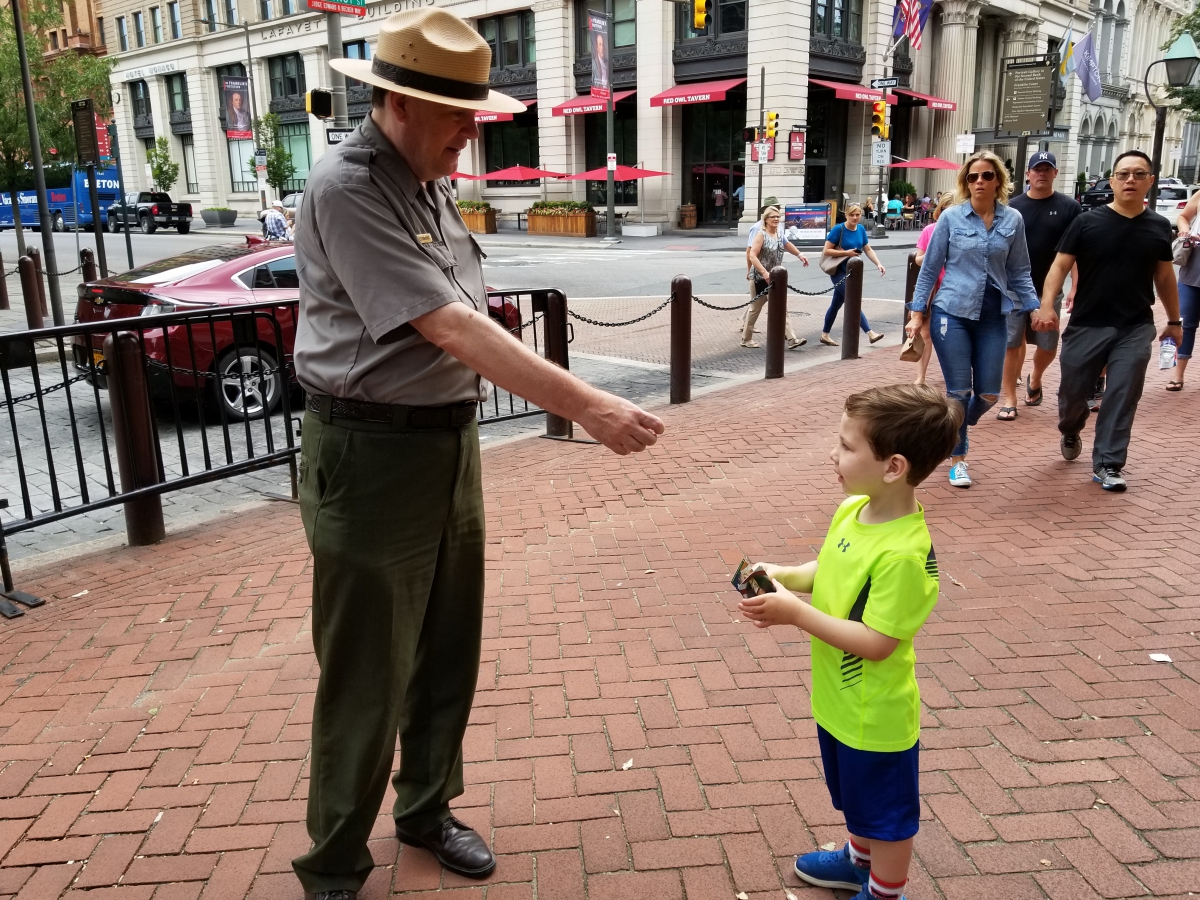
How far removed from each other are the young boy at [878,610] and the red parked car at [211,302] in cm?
580

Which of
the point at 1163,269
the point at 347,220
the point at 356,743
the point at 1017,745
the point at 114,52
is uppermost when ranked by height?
the point at 114,52

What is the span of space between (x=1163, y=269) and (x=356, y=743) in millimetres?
5605

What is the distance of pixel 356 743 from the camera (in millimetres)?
2373

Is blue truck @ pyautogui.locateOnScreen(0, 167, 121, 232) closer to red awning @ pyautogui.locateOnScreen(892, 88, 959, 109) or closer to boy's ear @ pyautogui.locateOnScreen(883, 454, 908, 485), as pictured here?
red awning @ pyautogui.locateOnScreen(892, 88, 959, 109)

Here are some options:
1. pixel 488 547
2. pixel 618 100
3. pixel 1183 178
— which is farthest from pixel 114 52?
pixel 1183 178

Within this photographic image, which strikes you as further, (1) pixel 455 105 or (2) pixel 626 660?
(2) pixel 626 660

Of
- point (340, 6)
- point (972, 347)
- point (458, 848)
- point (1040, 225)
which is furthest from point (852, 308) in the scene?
point (458, 848)

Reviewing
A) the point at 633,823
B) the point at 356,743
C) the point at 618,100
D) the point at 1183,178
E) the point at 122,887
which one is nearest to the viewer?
the point at 356,743

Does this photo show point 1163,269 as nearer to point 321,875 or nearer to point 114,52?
point 321,875

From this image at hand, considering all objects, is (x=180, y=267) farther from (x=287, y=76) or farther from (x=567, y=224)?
(x=287, y=76)

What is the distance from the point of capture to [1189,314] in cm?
884

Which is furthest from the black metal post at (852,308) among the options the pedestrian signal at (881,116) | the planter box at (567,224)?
the planter box at (567,224)

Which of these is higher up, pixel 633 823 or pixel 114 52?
pixel 114 52

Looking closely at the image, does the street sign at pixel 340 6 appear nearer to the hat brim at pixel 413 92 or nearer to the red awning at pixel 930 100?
the hat brim at pixel 413 92
